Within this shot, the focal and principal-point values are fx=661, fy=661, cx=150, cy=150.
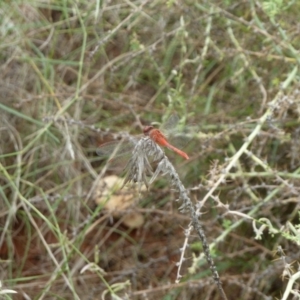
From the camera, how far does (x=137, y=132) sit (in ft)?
8.14

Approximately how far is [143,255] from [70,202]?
0.32 metres

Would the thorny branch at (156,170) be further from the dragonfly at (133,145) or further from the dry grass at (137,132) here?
→ the dry grass at (137,132)

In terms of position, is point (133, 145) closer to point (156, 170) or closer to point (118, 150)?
point (118, 150)

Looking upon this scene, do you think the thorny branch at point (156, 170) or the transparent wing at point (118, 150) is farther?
the transparent wing at point (118, 150)

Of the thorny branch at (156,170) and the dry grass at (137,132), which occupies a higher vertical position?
the thorny branch at (156,170)

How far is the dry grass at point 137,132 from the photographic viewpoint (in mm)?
2061

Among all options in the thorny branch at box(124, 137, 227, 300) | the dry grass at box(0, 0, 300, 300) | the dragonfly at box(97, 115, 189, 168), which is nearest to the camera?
the thorny branch at box(124, 137, 227, 300)

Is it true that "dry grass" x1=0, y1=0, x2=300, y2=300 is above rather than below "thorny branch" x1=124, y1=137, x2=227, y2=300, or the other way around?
below

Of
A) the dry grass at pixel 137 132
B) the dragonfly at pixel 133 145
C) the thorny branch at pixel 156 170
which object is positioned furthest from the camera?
the dry grass at pixel 137 132

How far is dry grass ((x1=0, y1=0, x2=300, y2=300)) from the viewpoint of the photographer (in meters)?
2.06

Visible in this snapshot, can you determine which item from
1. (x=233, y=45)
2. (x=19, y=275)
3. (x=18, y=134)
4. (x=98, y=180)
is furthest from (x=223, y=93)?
(x=19, y=275)

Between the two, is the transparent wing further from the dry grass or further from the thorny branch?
the dry grass

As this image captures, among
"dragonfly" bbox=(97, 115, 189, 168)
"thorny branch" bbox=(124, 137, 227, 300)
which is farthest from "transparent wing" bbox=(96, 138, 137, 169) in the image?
"thorny branch" bbox=(124, 137, 227, 300)

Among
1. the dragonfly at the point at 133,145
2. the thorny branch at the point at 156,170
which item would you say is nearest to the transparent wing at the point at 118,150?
the dragonfly at the point at 133,145
